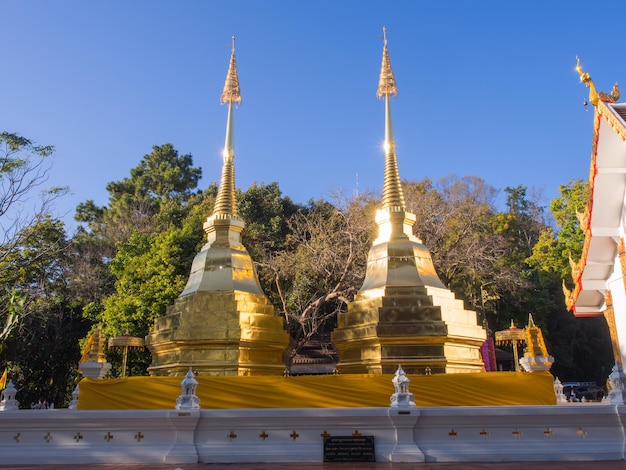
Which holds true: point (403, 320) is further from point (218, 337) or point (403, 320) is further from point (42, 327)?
point (42, 327)

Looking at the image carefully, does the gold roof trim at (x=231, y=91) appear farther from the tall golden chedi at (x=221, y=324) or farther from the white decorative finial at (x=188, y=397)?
the white decorative finial at (x=188, y=397)

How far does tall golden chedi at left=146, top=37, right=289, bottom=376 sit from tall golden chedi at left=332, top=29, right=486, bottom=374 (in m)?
1.71

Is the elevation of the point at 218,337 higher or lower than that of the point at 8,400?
higher

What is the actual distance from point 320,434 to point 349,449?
19.8 inches

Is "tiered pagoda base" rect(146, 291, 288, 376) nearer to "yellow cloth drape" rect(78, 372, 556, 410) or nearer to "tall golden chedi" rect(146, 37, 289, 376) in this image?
"tall golden chedi" rect(146, 37, 289, 376)

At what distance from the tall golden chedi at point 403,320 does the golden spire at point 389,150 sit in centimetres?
15

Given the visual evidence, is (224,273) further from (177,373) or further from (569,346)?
(569,346)

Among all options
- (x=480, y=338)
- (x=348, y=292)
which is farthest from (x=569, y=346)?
(x=480, y=338)

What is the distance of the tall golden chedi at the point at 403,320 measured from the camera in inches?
411

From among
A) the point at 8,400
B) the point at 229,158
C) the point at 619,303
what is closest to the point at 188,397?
the point at 8,400

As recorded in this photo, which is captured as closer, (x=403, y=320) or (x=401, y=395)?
(x=401, y=395)

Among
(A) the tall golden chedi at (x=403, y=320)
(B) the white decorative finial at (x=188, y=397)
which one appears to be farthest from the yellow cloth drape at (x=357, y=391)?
(A) the tall golden chedi at (x=403, y=320)

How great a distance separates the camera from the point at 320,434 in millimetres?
8055

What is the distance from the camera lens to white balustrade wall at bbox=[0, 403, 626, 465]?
312 inches
